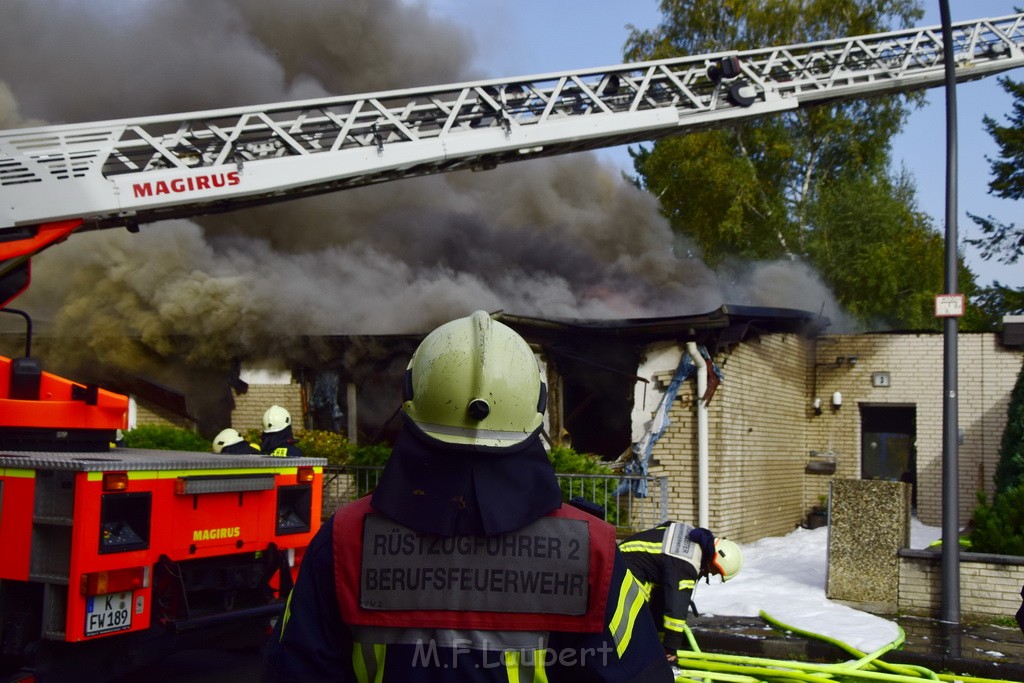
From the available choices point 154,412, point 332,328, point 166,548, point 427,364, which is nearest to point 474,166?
point 332,328

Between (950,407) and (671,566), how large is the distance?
13.7 ft

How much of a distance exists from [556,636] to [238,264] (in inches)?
488

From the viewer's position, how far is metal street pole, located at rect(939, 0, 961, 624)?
787cm

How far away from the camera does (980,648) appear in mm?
7125

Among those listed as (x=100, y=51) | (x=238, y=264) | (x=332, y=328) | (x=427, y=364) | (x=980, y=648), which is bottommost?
(x=980, y=648)

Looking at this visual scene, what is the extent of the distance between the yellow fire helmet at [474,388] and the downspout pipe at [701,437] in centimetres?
931

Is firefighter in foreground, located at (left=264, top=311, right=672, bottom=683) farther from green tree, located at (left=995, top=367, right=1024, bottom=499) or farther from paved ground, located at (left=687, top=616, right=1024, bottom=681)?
green tree, located at (left=995, top=367, right=1024, bottom=499)

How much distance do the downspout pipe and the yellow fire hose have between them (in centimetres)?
486

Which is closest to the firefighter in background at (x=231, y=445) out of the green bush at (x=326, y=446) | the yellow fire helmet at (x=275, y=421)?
the yellow fire helmet at (x=275, y=421)

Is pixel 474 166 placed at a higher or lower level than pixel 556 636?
higher

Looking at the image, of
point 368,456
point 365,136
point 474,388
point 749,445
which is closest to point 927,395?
point 749,445

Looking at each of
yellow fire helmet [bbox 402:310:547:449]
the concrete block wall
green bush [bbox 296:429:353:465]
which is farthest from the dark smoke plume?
yellow fire helmet [bbox 402:310:547:449]

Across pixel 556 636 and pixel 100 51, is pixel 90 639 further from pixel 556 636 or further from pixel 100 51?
pixel 100 51

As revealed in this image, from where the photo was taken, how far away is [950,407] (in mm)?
8094
